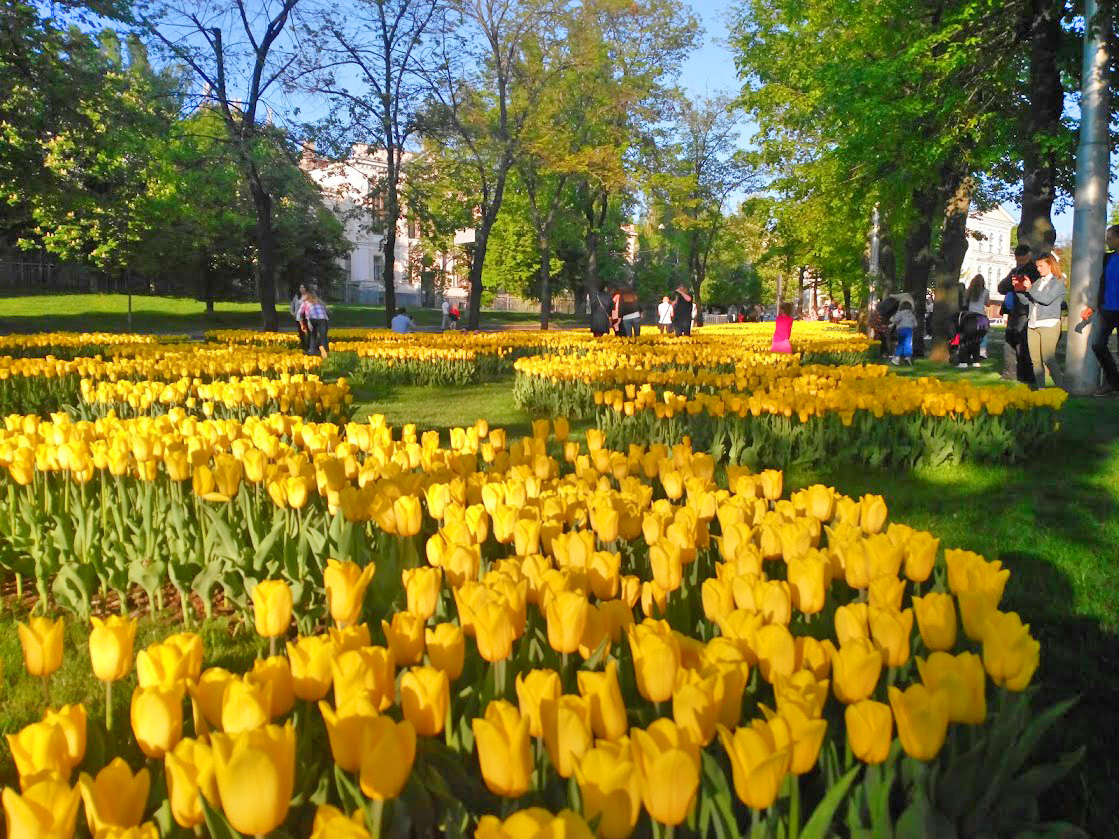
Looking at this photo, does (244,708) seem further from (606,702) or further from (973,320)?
(973,320)

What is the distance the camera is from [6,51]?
1639 centimetres

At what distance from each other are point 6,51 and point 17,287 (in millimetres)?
27565

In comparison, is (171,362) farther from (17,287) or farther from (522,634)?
(17,287)

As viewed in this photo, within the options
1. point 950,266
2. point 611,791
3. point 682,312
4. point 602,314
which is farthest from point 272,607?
point 682,312

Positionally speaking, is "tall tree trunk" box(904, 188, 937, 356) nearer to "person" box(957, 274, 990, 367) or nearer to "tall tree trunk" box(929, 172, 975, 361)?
"tall tree trunk" box(929, 172, 975, 361)

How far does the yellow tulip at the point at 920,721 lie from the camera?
4.40ft

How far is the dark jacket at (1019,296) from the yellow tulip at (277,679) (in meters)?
10.9

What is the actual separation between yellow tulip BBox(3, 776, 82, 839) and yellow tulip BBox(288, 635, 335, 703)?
1.42 feet

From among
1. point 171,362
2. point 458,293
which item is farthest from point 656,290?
point 171,362

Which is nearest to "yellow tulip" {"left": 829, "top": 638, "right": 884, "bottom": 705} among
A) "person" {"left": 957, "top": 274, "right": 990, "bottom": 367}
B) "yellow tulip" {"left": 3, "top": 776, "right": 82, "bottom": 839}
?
"yellow tulip" {"left": 3, "top": 776, "right": 82, "bottom": 839}

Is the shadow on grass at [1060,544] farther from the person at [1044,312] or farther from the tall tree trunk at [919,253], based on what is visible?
the tall tree trunk at [919,253]

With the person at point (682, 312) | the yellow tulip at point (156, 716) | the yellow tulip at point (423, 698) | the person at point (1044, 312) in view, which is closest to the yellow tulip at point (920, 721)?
the yellow tulip at point (423, 698)

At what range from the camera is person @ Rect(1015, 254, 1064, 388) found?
9297mm

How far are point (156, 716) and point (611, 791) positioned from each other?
28.7 inches
